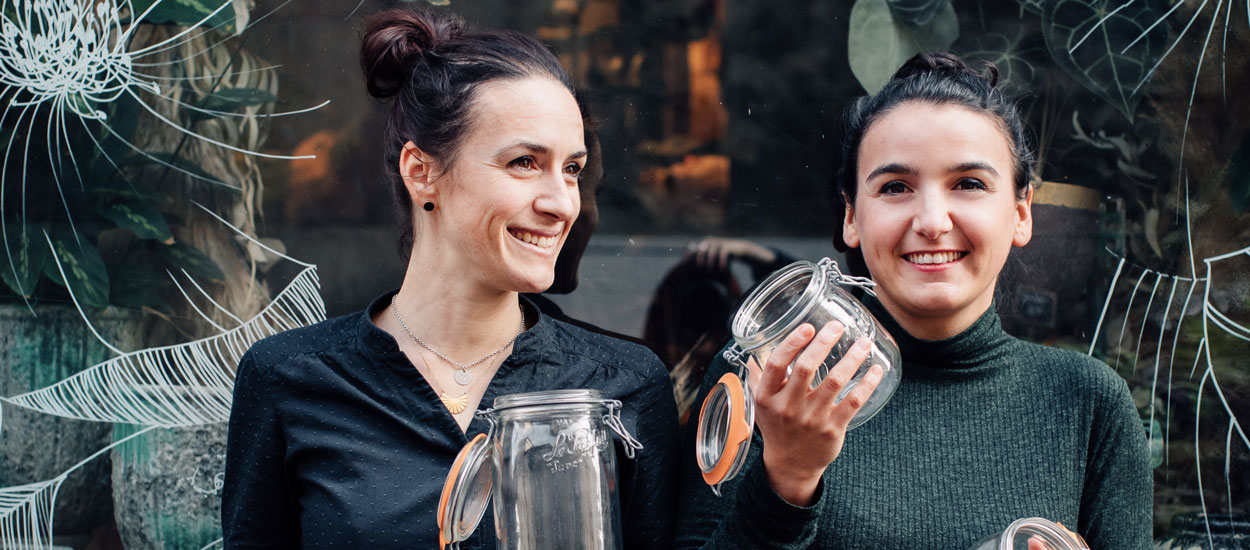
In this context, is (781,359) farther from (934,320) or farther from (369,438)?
(369,438)

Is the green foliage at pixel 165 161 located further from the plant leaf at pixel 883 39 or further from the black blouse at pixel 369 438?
the plant leaf at pixel 883 39

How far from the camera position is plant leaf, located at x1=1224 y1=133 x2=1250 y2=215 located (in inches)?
77.8

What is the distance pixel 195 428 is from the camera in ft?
6.88

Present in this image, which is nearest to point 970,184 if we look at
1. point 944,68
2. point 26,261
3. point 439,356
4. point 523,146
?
point 944,68

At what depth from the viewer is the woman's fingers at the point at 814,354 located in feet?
3.71

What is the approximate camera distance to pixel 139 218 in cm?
214

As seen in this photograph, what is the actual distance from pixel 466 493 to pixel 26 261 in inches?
59.2

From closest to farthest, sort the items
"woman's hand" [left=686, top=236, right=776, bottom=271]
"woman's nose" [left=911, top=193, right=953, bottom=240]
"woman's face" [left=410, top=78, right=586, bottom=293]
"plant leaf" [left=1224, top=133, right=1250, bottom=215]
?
"woman's nose" [left=911, top=193, right=953, bottom=240] < "woman's face" [left=410, top=78, right=586, bottom=293] < "plant leaf" [left=1224, top=133, right=1250, bottom=215] < "woman's hand" [left=686, top=236, right=776, bottom=271]

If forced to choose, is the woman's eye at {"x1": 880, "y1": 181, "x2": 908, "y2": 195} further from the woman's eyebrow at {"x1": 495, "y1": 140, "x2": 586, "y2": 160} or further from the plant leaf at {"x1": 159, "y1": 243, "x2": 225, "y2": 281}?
the plant leaf at {"x1": 159, "y1": 243, "x2": 225, "y2": 281}

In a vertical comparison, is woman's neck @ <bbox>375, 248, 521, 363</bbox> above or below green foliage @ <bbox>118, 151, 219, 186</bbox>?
below

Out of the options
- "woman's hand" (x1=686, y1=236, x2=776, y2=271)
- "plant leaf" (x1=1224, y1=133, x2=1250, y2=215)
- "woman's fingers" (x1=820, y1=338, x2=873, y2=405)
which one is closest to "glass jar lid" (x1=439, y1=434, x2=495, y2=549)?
"woman's fingers" (x1=820, y1=338, x2=873, y2=405)

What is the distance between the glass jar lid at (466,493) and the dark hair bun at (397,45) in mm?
781

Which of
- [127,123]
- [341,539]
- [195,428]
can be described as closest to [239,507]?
[341,539]

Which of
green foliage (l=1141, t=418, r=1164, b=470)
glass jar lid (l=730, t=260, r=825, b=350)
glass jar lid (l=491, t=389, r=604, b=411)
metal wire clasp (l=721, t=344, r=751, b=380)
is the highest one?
glass jar lid (l=730, t=260, r=825, b=350)
